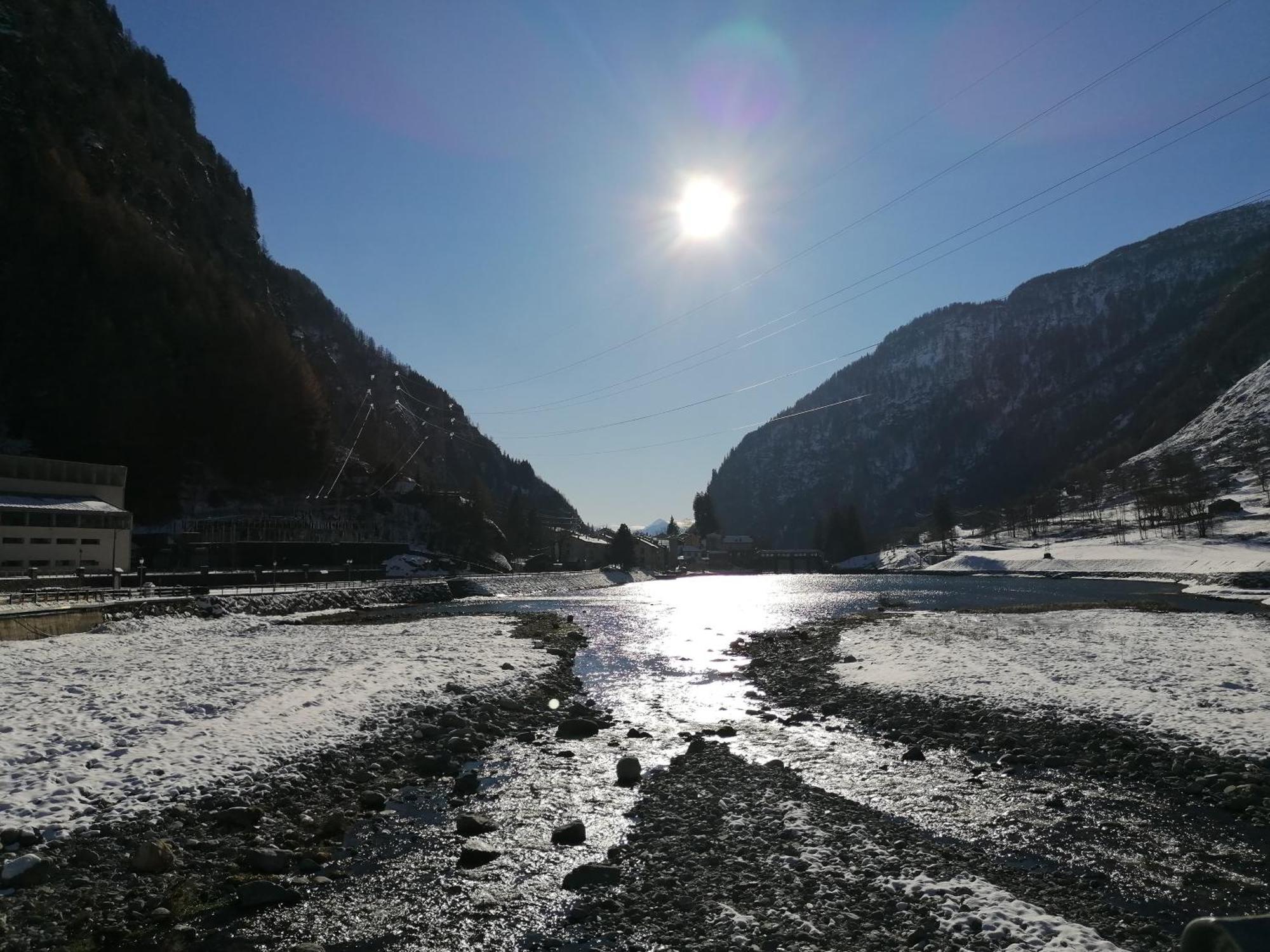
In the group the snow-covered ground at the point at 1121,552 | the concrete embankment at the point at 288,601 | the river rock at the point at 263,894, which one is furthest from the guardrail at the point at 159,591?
the snow-covered ground at the point at 1121,552

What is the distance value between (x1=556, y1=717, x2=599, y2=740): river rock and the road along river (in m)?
0.63

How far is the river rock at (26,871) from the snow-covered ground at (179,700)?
1.06m

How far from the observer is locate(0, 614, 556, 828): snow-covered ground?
12141 mm

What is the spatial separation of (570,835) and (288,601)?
1835 inches

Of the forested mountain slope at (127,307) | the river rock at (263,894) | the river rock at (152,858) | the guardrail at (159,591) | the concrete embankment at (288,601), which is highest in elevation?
the forested mountain slope at (127,307)

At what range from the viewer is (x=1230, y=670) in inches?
838

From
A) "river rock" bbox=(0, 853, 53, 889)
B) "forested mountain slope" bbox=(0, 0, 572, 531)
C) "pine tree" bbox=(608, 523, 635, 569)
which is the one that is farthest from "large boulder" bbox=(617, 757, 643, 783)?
"pine tree" bbox=(608, 523, 635, 569)

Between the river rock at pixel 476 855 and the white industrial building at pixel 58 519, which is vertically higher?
the white industrial building at pixel 58 519

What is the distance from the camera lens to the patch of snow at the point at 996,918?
26.8 feet

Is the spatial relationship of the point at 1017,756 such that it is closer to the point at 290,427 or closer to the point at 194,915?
the point at 194,915

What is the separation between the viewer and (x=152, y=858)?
10.0 m

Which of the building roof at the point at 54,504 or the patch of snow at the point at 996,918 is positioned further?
the building roof at the point at 54,504

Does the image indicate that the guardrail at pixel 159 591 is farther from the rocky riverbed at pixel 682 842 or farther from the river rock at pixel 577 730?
the river rock at pixel 577 730

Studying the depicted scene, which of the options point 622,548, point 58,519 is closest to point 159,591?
point 58,519
